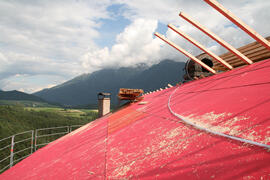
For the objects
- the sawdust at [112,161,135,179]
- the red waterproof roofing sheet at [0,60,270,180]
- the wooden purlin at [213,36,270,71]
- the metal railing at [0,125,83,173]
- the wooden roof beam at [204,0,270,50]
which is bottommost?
the metal railing at [0,125,83,173]

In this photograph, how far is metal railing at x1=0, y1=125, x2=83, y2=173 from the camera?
8.26 m

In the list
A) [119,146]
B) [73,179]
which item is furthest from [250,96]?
[73,179]

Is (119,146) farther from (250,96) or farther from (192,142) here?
(250,96)

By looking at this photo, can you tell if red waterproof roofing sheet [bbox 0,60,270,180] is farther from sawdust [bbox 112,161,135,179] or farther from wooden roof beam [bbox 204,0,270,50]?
wooden roof beam [bbox 204,0,270,50]

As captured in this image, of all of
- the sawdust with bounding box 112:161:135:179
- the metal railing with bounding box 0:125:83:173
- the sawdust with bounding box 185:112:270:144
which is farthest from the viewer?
the metal railing with bounding box 0:125:83:173

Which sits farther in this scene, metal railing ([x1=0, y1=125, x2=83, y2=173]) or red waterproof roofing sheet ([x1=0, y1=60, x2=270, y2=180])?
metal railing ([x1=0, y1=125, x2=83, y2=173])

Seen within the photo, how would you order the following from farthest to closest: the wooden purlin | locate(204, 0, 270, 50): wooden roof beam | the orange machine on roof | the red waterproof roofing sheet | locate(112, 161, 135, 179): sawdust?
the orange machine on roof, the wooden purlin, locate(204, 0, 270, 50): wooden roof beam, locate(112, 161, 135, 179): sawdust, the red waterproof roofing sheet

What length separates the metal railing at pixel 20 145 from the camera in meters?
8.26

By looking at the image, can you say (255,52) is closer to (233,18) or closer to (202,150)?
(233,18)

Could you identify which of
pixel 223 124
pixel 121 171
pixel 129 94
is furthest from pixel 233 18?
pixel 129 94

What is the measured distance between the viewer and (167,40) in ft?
27.9

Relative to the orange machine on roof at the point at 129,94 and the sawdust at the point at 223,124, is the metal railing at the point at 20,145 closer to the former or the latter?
the orange machine on roof at the point at 129,94

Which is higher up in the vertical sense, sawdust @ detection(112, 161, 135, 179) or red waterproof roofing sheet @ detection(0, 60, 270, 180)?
red waterproof roofing sheet @ detection(0, 60, 270, 180)

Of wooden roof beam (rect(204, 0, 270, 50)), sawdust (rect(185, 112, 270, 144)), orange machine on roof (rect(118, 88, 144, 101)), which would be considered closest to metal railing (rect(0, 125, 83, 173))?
orange machine on roof (rect(118, 88, 144, 101))
